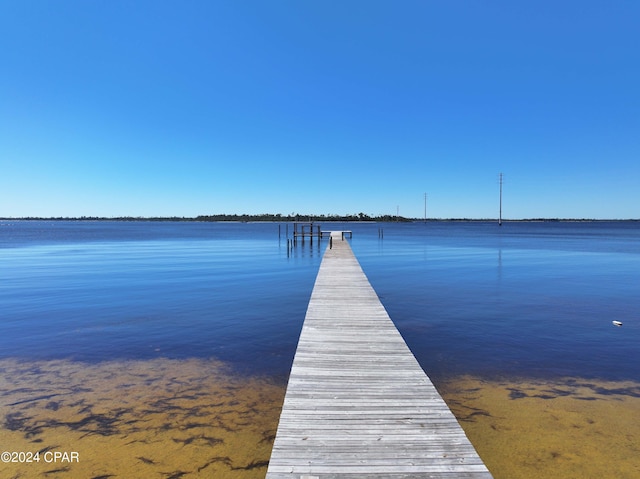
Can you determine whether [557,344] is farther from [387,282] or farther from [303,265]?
[303,265]

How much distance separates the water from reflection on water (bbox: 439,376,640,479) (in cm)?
3

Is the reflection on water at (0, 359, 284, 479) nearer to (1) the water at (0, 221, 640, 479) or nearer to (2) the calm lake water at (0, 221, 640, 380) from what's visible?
(1) the water at (0, 221, 640, 479)

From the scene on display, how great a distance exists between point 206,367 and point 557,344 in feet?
30.7

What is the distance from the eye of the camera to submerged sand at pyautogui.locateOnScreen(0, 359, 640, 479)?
5.19 meters

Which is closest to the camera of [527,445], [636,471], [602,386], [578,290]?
[636,471]

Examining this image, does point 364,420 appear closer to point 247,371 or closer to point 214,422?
point 214,422

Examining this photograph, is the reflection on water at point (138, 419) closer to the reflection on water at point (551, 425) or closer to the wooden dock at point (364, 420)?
the wooden dock at point (364, 420)

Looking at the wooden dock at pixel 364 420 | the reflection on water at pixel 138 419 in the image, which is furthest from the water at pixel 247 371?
the wooden dock at pixel 364 420

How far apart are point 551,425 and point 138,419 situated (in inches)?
274

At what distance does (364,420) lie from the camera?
4691mm

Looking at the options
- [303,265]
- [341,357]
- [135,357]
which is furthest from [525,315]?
[303,265]

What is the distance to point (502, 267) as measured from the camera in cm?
2647

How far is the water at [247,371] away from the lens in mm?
5500

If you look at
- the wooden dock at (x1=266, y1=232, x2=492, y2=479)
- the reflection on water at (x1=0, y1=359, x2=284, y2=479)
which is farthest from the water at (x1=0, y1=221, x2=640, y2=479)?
the wooden dock at (x1=266, y1=232, x2=492, y2=479)
